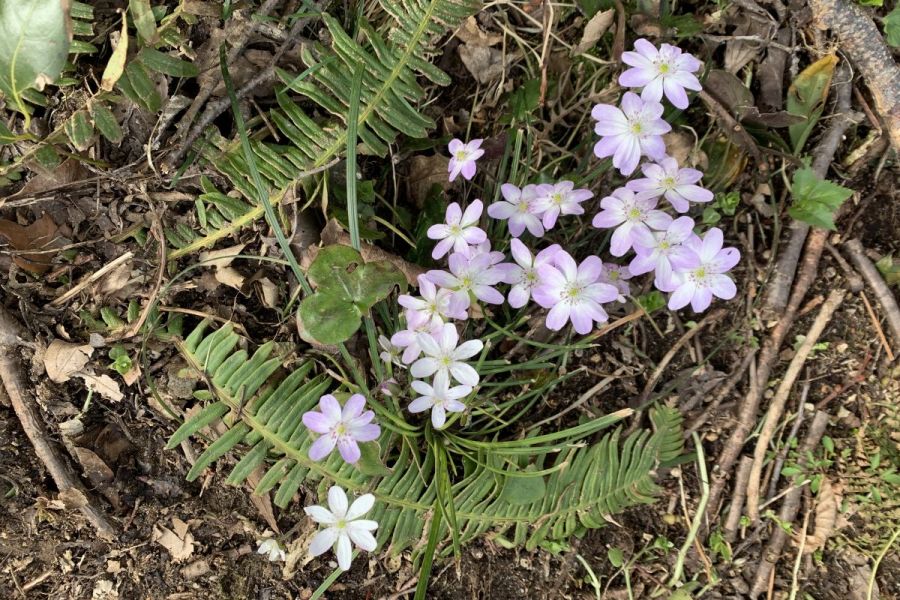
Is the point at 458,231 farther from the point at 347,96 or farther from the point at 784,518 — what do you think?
the point at 784,518

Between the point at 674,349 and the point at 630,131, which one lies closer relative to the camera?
the point at 630,131

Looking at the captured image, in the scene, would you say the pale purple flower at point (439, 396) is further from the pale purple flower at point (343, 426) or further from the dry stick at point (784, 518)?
the dry stick at point (784, 518)

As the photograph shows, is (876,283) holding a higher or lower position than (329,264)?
lower

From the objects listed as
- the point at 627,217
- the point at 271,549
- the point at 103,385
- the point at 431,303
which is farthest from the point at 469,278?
the point at 103,385

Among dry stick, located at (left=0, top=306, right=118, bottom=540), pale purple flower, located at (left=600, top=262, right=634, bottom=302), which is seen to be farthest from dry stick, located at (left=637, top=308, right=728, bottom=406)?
dry stick, located at (left=0, top=306, right=118, bottom=540)

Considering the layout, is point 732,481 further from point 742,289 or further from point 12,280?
point 12,280

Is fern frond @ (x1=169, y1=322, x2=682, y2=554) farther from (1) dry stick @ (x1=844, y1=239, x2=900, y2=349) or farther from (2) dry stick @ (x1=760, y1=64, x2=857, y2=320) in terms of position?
(1) dry stick @ (x1=844, y1=239, x2=900, y2=349)

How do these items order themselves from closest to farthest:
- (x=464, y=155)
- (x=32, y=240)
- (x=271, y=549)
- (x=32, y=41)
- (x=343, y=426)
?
(x=32, y=41) → (x=343, y=426) → (x=464, y=155) → (x=32, y=240) → (x=271, y=549)
